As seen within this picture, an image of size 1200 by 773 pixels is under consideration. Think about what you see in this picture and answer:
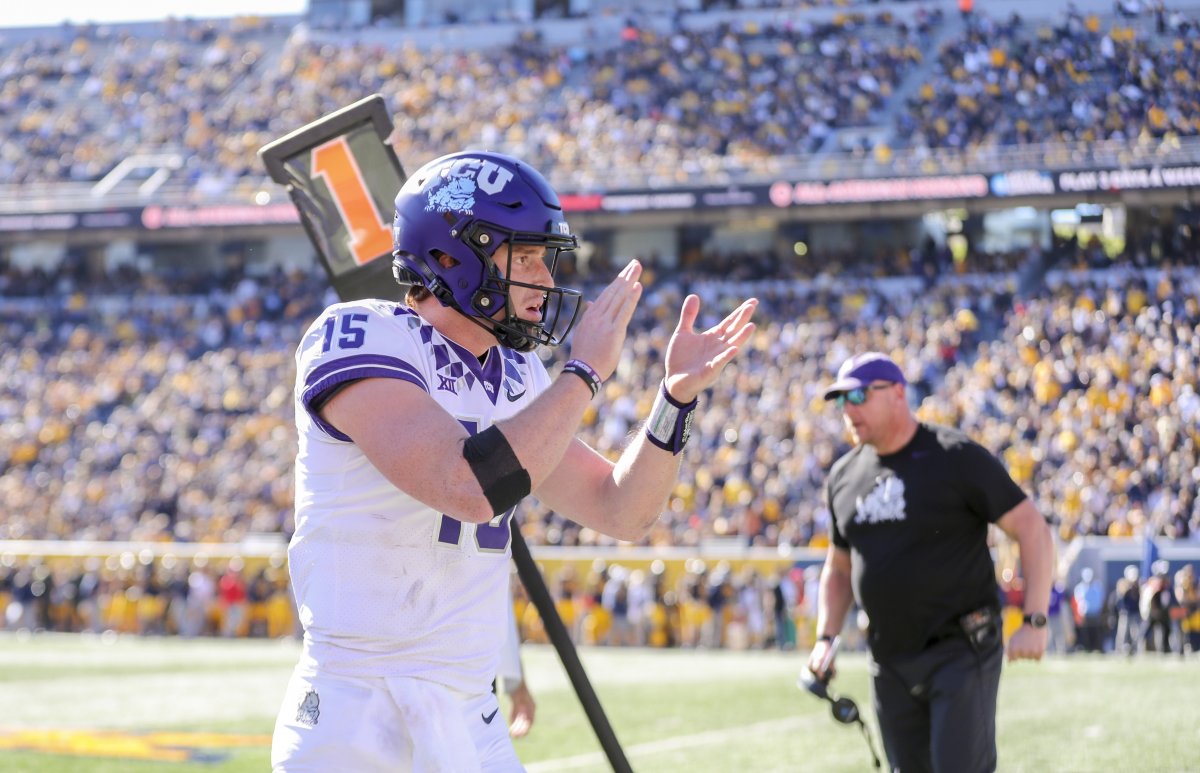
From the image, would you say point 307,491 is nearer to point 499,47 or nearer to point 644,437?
point 644,437

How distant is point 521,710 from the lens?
16.3 ft

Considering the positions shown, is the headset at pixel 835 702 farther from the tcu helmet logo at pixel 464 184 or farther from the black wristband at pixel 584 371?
the tcu helmet logo at pixel 464 184

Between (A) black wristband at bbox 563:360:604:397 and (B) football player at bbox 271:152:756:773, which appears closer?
(B) football player at bbox 271:152:756:773

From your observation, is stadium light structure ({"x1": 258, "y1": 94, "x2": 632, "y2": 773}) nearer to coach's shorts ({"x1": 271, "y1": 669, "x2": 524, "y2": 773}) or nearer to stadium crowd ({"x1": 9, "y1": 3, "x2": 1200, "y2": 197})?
coach's shorts ({"x1": 271, "y1": 669, "x2": 524, "y2": 773})

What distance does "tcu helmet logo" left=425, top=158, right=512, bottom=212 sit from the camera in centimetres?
318

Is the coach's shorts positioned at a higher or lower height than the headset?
higher

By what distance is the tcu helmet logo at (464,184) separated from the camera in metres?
3.18

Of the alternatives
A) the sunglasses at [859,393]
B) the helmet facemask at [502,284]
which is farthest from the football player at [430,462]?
the sunglasses at [859,393]

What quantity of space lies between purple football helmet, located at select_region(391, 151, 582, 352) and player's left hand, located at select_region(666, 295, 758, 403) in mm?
322

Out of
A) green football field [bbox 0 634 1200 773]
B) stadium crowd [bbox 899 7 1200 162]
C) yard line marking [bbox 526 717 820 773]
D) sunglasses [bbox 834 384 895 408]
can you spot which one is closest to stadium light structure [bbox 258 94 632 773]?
sunglasses [bbox 834 384 895 408]

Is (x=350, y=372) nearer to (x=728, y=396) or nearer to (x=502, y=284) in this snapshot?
(x=502, y=284)

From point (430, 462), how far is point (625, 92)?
1285 inches

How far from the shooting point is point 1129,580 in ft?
62.5

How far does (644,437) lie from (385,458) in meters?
0.76
